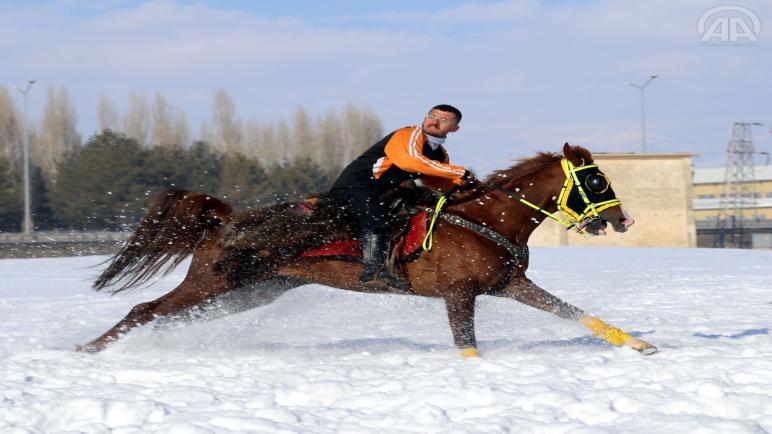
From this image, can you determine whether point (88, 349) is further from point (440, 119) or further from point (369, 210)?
point (440, 119)

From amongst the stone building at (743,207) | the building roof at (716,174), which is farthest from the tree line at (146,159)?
the building roof at (716,174)

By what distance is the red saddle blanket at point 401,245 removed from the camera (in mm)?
7180

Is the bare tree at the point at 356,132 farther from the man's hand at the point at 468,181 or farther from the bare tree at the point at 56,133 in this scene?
the man's hand at the point at 468,181

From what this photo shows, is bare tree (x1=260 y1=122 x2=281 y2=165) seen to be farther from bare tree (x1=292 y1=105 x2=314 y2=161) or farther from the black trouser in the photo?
the black trouser

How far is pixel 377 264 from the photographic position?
23.4 feet

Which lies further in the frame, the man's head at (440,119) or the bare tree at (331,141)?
the bare tree at (331,141)

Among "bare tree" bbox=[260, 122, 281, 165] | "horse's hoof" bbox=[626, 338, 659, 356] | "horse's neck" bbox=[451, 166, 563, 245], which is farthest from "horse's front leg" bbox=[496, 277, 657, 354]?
"bare tree" bbox=[260, 122, 281, 165]

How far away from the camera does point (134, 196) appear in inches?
1741

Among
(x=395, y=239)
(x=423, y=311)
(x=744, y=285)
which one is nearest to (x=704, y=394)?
(x=395, y=239)

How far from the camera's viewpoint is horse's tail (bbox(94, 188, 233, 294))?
777 cm

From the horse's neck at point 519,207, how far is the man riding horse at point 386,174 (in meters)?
0.27

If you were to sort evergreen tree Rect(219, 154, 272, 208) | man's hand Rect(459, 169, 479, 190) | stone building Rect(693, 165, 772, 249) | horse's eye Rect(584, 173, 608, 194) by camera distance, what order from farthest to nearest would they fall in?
stone building Rect(693, 165, 772, 249)
evergreen tree Rect(219, 154, 272, 208)
man's hand Rect(459, 169, 479, 190)
horse's eye Rect(584, 173, 608, 194)

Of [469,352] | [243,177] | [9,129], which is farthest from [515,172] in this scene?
[9,129]

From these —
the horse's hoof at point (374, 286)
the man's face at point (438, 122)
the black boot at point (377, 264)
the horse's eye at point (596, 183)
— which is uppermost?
the man's face at point (438, 122)
